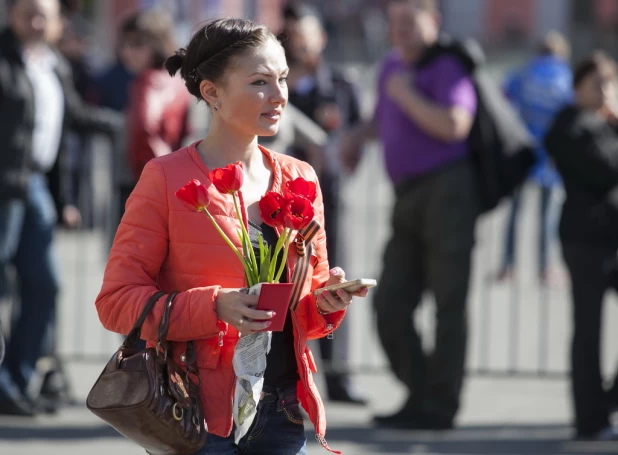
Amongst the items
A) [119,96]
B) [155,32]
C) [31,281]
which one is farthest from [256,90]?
[119,96]

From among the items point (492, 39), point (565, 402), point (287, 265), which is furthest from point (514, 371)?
point (492, 39)

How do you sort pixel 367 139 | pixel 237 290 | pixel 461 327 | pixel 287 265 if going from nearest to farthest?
pixel 237 290 → pixel 287 265 → pixel 461 327 → pixel 367 139

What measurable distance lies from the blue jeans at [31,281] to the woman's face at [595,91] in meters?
2.76

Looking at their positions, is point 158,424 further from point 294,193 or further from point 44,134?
point 44,134

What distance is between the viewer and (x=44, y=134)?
20.5 ft

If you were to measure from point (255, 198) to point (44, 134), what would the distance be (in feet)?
10.8

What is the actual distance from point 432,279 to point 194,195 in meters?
3.31

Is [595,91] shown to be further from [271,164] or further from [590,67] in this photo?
[271,164]

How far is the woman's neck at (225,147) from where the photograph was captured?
3.21m

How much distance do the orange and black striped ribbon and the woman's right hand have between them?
270 mm

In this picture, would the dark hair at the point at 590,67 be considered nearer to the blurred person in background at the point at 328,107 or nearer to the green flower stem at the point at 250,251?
the blurred person in background at the point at 328,107

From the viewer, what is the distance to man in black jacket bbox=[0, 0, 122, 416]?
19.7 feet

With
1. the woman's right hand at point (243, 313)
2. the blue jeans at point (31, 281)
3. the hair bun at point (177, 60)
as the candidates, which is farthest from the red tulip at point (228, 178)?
the blue jeans at point (31, 281)

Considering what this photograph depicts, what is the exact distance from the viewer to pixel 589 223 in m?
5.80
